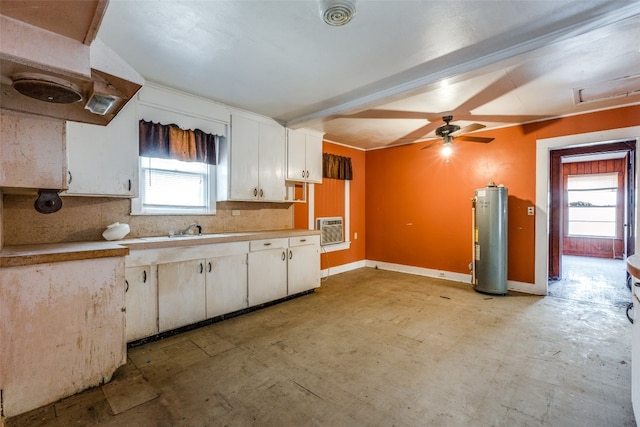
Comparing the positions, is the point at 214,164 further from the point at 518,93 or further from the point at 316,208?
the point at 518,93

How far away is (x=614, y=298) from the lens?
3.96 metres

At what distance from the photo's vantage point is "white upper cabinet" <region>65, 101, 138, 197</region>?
99.2 inches

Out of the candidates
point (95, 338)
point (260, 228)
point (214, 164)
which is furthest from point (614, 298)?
point (95, 338)

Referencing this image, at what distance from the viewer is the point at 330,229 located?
17.7 ft

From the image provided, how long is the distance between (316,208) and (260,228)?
1279 millimetres

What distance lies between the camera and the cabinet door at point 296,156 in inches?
170

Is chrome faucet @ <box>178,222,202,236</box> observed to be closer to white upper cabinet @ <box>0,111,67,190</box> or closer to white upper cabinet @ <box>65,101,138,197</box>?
white upper cabinet @ <box>65,101,138,197</box>

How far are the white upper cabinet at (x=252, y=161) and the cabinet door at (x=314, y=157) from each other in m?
0.49

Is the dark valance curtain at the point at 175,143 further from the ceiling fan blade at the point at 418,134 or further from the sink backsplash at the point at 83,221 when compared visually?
the ceiling fan blade at the point at 418,134

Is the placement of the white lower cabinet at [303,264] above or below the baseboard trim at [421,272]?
above

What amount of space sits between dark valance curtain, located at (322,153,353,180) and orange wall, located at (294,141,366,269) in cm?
13

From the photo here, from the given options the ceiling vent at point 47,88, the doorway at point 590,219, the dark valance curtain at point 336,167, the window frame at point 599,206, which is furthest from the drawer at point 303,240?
the window frame at point 599,206

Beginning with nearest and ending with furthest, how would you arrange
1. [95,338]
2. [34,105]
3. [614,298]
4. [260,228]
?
1. [34,105]
2. [95,338]
3. [614,298]
4. [260,228]

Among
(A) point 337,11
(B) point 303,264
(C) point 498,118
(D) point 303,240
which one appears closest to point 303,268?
(B) point 303,264
